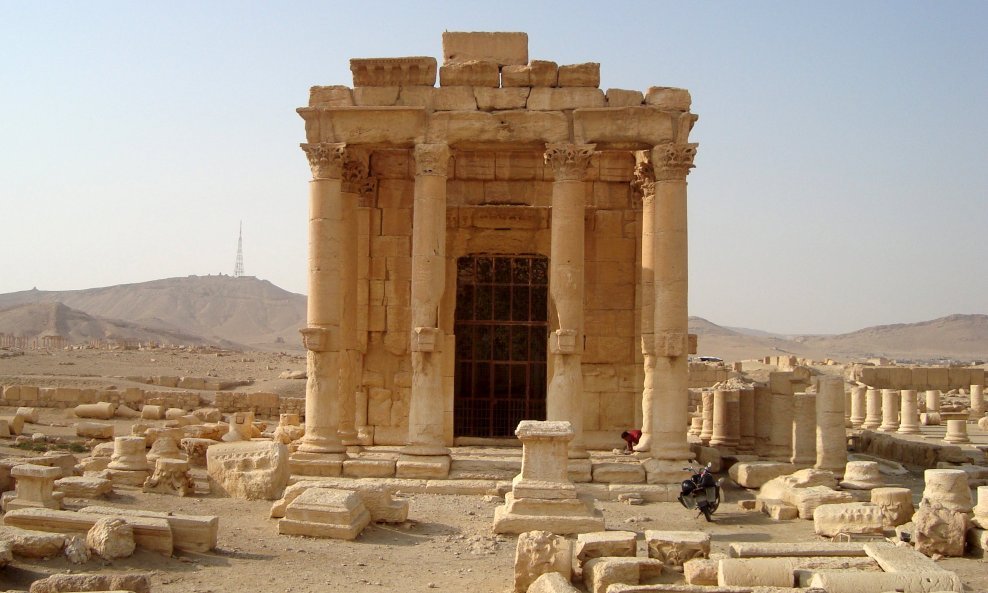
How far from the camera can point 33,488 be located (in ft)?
40.4

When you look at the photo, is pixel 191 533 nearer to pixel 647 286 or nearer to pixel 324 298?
pixel 324 298

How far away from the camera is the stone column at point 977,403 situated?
3333 cm

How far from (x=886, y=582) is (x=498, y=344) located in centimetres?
1198

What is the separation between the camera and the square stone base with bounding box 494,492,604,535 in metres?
12.6

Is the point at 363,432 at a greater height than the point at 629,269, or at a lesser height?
lesser

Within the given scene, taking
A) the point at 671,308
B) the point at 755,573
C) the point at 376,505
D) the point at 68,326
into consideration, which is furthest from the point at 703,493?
the point at 68,326

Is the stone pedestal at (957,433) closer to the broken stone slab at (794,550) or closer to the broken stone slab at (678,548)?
the broken stone slab at (794,550)

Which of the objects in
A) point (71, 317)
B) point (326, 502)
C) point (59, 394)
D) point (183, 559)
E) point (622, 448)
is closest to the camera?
point (183, 559)

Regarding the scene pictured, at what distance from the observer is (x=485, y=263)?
2056 cm

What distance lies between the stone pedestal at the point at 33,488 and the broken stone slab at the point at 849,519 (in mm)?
9784

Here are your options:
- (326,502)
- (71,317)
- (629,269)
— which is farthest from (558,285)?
(71,317)

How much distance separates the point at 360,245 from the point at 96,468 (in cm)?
644

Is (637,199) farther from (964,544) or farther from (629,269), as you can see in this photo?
(964,544)

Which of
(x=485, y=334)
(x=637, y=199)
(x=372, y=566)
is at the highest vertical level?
(x=637, y=199)
